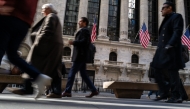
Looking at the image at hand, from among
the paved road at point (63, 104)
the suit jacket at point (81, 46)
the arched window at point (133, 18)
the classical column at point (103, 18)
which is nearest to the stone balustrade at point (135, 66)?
the arched window at point (133, 18)

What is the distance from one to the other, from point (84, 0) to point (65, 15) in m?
3.16

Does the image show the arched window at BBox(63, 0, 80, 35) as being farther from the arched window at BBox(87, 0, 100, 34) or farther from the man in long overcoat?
the man in long overcoat

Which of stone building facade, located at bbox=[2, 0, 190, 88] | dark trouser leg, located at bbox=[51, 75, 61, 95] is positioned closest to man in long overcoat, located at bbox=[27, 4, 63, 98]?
dark trouser leg, located at bbox=[51, 75, 61, 95]

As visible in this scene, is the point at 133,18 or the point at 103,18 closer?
the point at 103,18

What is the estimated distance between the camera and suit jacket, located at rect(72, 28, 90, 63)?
509 centimetres

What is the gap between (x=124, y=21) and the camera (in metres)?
26.3

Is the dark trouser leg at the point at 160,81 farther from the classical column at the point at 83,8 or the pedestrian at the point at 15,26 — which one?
the classical column at the point at 83,8

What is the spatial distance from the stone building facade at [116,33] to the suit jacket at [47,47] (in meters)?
18.6

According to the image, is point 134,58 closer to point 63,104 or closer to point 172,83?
point 172,83

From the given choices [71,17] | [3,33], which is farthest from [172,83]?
[71,17]

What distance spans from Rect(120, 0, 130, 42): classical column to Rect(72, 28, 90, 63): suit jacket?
20.8 m

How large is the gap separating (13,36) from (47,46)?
1.26 meters

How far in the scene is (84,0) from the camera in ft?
84.0

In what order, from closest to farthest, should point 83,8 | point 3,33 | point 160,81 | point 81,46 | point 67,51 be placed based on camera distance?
point 3,33, point 160,81, point 81,46, point 67,51, point 83,8
